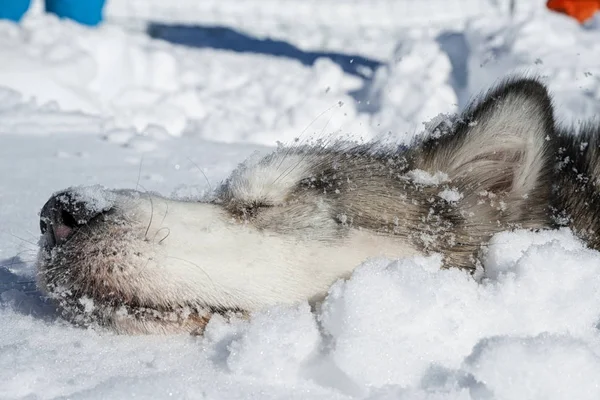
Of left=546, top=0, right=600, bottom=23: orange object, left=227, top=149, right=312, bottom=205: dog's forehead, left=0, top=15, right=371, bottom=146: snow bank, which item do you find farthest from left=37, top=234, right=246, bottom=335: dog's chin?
left=546, top=0, right=600, bottom=23: orange object

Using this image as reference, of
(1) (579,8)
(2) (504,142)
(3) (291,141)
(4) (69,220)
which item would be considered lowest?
(3) (291,141)

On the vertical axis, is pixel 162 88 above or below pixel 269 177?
below

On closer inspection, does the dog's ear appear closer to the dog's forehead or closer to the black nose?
the dog's forehead

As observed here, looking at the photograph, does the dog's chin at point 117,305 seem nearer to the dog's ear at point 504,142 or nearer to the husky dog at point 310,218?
the husky dog at point 310,218

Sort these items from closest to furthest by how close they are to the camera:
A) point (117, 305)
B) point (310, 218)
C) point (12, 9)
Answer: point (117, 305) → point (310, 218) → point (12, 9)

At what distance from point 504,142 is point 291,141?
148 centimetres

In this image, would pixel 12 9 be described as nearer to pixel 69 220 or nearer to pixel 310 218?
pixel 69 220

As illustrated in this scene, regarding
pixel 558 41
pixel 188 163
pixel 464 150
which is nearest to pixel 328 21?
pixel 558 41

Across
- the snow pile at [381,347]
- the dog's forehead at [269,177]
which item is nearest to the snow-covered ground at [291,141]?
the snow pile at [381,347]

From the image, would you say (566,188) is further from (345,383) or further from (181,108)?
(181,108)

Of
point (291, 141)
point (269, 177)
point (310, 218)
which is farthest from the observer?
point (291, 141)

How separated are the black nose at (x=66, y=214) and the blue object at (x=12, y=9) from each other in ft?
15.0

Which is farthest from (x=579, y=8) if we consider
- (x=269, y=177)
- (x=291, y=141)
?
(x=269, y=177)

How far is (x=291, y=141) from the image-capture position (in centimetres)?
345
